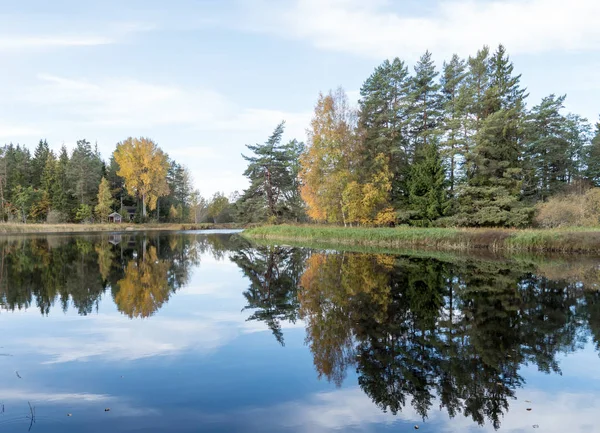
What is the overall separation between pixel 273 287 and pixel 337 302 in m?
3.60

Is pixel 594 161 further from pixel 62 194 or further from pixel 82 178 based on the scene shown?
pixel 62 194

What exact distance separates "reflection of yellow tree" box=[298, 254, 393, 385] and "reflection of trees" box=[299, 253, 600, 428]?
27mm

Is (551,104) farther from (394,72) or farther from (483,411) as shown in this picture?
(483,411)

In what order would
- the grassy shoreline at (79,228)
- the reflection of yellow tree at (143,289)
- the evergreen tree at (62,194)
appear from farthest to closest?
the evergreen tree at (62,194)
the grassy shoreline at (79,228)
the reflection of yellow tree at (143,289)

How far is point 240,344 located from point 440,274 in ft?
34.0

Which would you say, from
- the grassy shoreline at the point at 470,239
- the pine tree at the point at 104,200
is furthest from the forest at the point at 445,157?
the pine tree at the point at 104,200

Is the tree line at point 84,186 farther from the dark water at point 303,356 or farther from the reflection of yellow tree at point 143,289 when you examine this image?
the dark water at point 303,356

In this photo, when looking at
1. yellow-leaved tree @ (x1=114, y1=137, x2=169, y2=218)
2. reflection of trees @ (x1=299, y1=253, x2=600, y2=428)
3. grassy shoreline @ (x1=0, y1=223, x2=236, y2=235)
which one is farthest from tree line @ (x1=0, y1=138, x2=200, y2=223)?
reflection of trees @ (x1=299, y1=253, x2=600, y2=428)

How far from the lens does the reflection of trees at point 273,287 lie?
32.4 feet

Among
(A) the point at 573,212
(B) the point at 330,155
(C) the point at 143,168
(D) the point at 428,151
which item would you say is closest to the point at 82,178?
(C) the point at 143,168

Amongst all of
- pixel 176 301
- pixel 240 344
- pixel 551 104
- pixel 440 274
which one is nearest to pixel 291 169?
pixel 551 104

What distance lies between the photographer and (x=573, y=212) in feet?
96.0

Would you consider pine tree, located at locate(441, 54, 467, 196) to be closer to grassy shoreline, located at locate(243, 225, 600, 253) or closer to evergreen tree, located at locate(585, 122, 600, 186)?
grassy shoreline, located at locate(243, 225, 600, 253)

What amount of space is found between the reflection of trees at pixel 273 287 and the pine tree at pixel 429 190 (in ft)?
51.4
